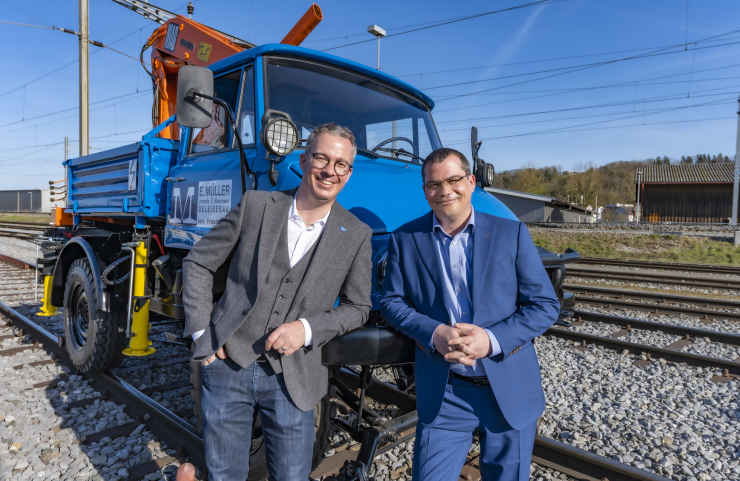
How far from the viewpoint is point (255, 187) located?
3.01 meters

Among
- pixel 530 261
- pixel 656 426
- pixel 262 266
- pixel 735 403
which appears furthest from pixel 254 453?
pixel 735 403

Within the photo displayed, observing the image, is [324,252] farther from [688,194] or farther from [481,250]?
[688,194]

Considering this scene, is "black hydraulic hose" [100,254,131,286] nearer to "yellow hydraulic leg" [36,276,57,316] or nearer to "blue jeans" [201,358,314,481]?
"yellow hydraulic leg" [36,276,57,316]

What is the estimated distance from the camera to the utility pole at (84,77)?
12742 mm

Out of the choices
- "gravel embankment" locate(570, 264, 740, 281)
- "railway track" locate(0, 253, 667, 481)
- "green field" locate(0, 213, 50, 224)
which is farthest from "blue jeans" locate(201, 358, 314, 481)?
"green field" locate(0, 213, 50, 224)

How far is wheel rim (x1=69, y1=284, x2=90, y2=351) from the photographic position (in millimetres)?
5051

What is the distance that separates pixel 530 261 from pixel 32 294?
1015 centimetres

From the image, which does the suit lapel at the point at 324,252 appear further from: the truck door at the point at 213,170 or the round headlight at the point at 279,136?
the truck door at the point at 213,170

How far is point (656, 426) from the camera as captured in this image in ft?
12.9

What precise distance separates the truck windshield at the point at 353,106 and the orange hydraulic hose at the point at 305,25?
212 centimetres

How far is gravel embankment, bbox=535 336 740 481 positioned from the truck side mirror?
11.1 feet

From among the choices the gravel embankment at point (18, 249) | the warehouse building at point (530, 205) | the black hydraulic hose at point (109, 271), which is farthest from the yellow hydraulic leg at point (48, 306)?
the warehouse building at point (530, 205)

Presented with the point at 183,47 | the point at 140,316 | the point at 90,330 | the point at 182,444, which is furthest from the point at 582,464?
the point at 183,47

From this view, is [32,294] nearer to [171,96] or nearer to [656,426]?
[171,96]
